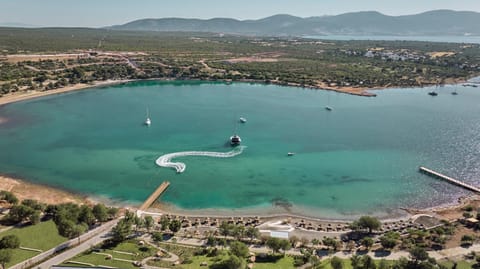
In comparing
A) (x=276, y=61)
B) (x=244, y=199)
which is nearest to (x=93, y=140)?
(x=244, y=199)

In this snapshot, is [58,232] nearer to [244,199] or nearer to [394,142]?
[244,199]

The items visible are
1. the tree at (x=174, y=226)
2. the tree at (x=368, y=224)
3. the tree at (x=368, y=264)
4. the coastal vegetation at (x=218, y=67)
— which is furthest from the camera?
the coastal vegetation at (x=218, y=67)

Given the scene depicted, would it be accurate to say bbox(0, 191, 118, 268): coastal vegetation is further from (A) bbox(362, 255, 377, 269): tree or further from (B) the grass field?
(A) bbox(362, 255, 377, 269): tree

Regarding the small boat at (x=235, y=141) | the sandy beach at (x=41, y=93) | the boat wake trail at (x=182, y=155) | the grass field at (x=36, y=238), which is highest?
the sandy beach at (x=41, y=93)

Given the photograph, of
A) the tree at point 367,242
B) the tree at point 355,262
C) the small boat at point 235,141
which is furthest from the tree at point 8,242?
the small boat at point 235,141

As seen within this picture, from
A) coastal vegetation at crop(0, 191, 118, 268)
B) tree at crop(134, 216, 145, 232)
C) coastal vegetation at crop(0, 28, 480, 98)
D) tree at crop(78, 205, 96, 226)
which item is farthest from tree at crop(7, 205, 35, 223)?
coastal vegetation at crop(0, 28, 480, 98)

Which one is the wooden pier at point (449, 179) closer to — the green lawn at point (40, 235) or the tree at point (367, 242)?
the tree at point (367, 242)

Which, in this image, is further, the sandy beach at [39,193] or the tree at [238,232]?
the sandy beach at [39,193]
